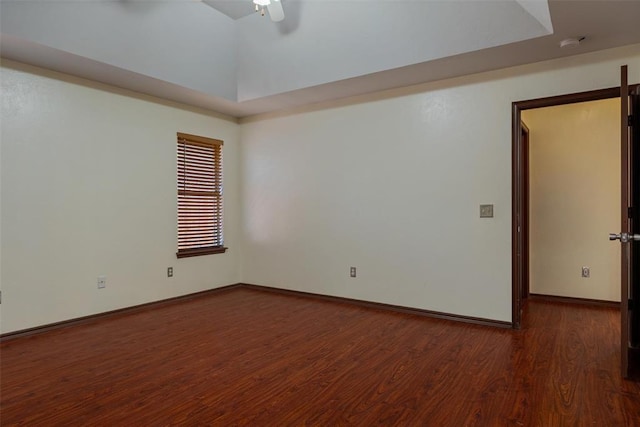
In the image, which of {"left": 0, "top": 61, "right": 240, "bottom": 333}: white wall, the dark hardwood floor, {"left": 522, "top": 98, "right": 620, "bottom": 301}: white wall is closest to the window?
{"left": 0, "top": 61, "right": 240, "bottom": 333}: white wall

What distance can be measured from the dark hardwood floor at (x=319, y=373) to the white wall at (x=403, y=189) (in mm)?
524

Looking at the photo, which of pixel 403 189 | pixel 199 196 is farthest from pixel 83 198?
pixel 403 189

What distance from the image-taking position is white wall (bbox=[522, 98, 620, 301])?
4.27 m

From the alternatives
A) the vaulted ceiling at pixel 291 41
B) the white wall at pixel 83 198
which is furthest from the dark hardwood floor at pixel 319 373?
the vaulted ceiling at pixel 291 41

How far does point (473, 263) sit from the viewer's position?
12.5 ft

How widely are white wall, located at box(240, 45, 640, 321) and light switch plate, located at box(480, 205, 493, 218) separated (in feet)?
0.16

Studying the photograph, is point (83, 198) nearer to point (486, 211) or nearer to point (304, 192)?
point (304, 192)

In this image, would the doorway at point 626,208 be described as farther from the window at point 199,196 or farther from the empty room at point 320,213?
the window at point 199,196

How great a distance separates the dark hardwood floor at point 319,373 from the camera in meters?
2.12

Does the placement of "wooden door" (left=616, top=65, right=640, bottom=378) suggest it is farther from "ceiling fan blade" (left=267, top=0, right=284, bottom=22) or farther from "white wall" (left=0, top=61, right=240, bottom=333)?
"white wall" (left=0, top=61, right=240, bottom=333)

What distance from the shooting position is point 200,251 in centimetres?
501

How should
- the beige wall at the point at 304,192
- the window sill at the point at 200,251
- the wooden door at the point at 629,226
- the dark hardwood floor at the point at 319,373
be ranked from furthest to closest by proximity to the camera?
the window sill at the point at 200,251, the beige wall at the point at 304,192, the wooden door at the point at 629,226, the dark hardwood floor at the point at 319,373

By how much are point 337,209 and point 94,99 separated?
2858 millimetres

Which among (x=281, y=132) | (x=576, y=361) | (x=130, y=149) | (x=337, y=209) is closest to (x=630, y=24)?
(x=576, y=361)
